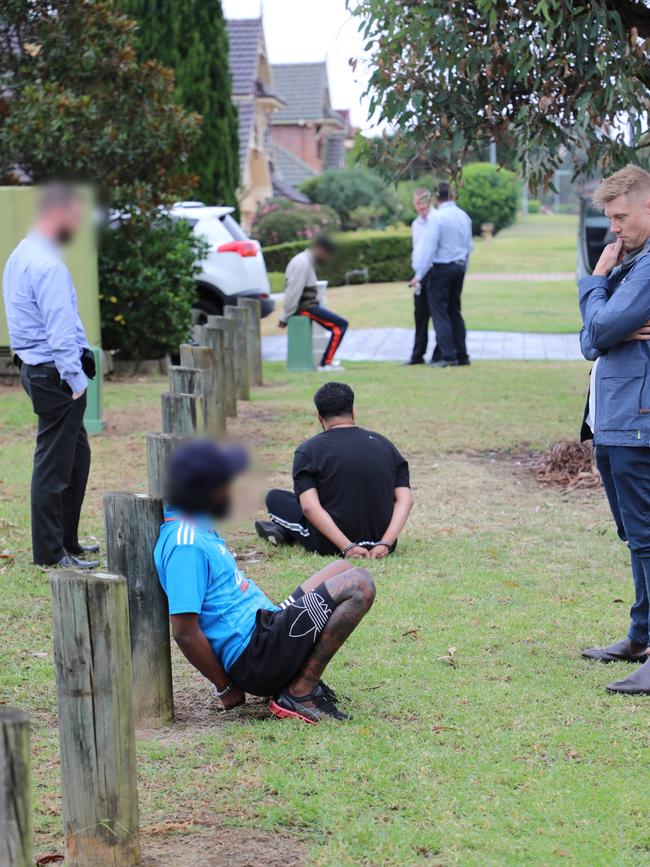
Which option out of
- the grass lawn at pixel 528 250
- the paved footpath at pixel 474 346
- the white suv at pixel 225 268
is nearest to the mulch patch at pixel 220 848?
the white suv at pixel 225 268

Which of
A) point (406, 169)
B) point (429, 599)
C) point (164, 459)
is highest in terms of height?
point (406, 169)

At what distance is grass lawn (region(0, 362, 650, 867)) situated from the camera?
3594mm

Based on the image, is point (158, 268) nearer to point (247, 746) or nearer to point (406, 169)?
point (406, 169)

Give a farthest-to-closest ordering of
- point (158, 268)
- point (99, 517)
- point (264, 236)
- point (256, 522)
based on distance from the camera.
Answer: point (264, 236), point (158, 268), point (99, 517), point (256, 522)

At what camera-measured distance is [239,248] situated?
16016 millimetres

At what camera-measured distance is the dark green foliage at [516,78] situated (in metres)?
8.23

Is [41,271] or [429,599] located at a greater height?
[41,271]

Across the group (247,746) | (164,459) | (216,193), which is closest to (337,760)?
(247,746)

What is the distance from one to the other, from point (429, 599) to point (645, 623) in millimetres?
1303

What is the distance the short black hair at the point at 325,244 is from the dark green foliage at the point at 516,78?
186 inches

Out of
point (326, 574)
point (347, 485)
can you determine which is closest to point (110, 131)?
point (347, 485)

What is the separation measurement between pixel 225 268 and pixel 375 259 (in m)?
17.8

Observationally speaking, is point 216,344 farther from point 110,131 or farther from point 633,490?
point 633,490

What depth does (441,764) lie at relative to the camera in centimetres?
409
